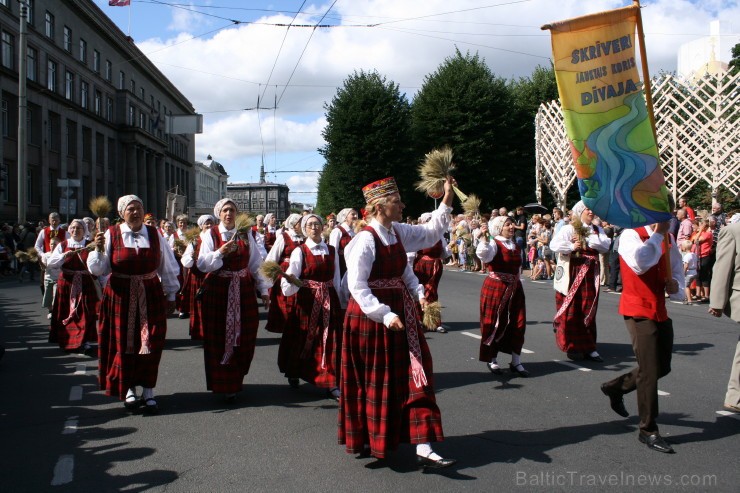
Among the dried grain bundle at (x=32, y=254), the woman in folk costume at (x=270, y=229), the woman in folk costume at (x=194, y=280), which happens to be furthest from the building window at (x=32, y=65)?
the woman in folk costume at (x=194, y=280)

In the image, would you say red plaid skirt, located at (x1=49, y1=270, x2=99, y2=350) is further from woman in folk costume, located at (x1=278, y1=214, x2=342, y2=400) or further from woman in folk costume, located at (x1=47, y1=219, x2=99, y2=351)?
woman in folk costume, located at (x1=278, y1=214, x2=342, y2=400)

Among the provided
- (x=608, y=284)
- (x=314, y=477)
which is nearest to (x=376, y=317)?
(x=314, y=477)

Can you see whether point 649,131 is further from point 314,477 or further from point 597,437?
point 314,477

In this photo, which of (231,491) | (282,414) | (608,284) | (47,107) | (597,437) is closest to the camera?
(231,491)

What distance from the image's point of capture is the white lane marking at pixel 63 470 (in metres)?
4.43

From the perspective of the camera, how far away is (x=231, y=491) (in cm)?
421

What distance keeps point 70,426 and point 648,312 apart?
16.3ft

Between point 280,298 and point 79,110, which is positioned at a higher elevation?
point 79,110

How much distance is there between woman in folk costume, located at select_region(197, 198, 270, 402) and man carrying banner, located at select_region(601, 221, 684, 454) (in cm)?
361

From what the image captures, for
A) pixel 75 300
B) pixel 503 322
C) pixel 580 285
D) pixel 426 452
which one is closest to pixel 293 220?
pixel 503 322

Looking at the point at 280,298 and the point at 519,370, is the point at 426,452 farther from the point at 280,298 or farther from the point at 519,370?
the point at 280,298

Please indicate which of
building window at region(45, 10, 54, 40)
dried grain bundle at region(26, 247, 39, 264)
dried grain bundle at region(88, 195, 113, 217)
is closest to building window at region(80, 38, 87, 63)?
building window at region(45, 10, 54, 40)

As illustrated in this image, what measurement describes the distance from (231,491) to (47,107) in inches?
1564

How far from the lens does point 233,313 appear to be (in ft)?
21.5
